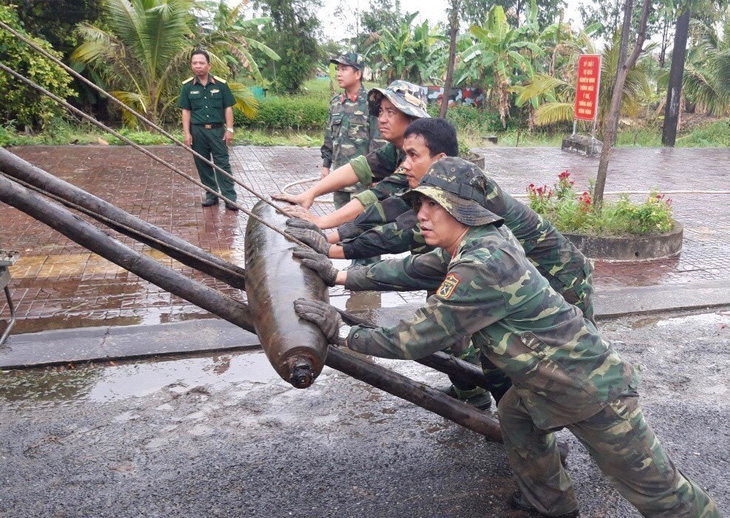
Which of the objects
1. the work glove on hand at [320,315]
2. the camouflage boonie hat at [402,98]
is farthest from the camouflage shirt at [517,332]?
the camouflage boonie hat at [402,98]

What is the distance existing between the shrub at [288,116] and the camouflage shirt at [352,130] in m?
16.0

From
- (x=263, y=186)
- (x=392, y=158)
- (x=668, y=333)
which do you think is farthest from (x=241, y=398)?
(x=263, y=186)

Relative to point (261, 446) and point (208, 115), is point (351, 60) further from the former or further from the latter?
point (261, 446)

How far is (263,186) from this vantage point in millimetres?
11000

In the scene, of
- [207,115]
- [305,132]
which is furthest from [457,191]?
[305,132]

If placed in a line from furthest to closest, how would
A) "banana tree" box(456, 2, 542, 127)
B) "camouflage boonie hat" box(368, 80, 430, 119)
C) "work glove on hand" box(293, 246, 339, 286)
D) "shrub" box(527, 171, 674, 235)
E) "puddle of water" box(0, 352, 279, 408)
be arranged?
1. "banana tree" box(456, 2, 542, 127)
2. "shrub" box(527, 171, 674, 235)
3. "puddle of water" box(0, 352, 279, 408)
4. "camouflage boonie hat" box(368, 80, 430, 119)
5. "work glove on hand" box(293, 246, 339, 286)

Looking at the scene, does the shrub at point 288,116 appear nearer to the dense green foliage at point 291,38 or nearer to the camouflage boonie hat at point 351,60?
the dense green foliage at point 291,38

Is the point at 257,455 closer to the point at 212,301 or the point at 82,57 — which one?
the point at 212,301

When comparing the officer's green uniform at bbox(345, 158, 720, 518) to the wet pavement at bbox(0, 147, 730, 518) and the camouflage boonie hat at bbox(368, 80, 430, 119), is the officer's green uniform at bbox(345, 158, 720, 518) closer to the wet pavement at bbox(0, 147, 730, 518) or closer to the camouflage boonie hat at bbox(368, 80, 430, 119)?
the wet pavement at bbox(0, 147, 730, 518)

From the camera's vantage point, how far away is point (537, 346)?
280 cm

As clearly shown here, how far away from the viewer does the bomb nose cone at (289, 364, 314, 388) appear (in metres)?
2.60

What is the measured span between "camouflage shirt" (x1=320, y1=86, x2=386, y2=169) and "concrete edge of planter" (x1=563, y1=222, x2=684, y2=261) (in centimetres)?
252

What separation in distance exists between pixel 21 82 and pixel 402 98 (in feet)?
36.6

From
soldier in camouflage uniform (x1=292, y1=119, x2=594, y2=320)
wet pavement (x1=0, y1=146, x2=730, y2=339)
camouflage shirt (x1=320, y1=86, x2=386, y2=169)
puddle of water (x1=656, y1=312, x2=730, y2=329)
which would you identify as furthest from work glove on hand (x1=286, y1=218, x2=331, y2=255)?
puddle of water (x1=656, y1=312, x2=730, y2=329)
